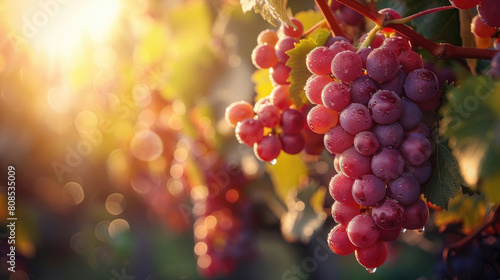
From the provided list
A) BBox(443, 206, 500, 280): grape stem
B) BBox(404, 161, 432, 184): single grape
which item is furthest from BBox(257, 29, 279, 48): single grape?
BBox(443, 206, 500, 280): grape stem

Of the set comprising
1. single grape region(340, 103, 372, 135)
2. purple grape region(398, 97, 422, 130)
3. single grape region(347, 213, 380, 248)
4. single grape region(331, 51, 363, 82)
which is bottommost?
single grape region(347, 213, 380, 248)

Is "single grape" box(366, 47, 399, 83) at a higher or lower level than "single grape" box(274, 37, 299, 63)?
lower

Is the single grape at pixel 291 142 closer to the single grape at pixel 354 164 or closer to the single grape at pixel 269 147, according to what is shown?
the single grape at pixel 269 147

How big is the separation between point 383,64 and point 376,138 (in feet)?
0.29

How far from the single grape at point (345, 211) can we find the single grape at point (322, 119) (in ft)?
0.32

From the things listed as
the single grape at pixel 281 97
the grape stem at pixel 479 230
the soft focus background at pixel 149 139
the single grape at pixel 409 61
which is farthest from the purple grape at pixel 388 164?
the soft focus background at pixel 149 139

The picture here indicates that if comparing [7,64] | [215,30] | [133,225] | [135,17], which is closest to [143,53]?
[135,17]

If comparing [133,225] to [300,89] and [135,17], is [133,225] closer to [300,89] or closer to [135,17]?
[135,17]

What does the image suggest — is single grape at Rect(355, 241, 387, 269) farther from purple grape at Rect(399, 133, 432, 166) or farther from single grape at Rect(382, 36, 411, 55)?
single grape at Rect(382, 36, 411, 55)

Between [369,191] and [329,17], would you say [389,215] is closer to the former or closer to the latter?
[369,191]

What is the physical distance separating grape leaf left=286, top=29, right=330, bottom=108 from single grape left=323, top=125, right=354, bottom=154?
134 millimetres

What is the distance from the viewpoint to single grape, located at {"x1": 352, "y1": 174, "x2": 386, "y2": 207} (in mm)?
524

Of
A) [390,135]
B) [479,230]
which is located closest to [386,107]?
[390,135]

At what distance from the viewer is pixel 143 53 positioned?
1.71m
